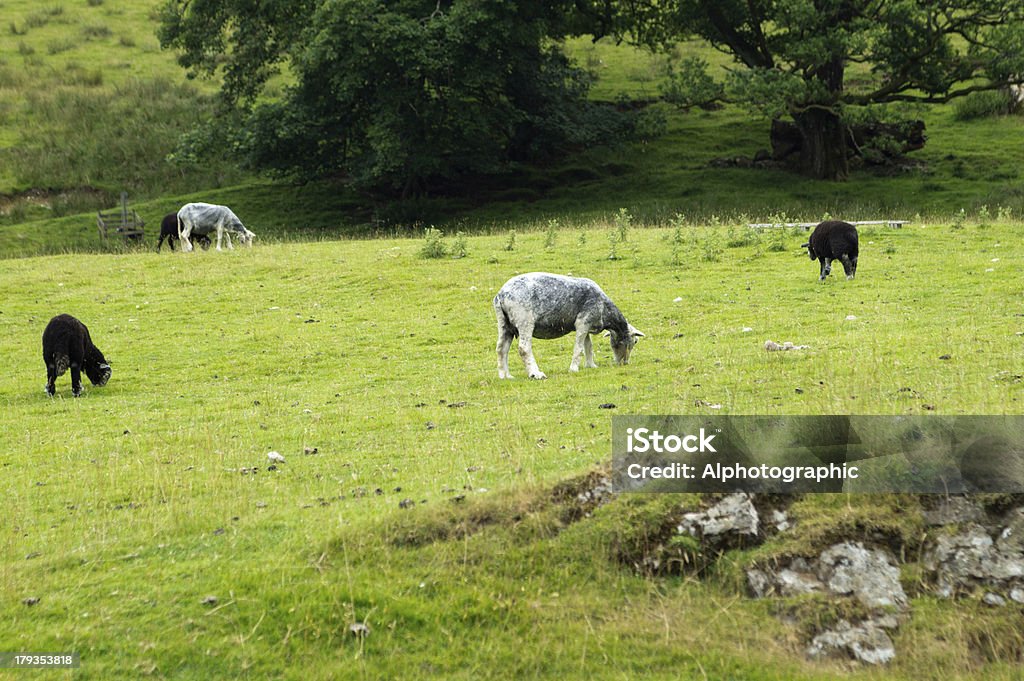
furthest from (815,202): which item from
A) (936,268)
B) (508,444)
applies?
(508,444)

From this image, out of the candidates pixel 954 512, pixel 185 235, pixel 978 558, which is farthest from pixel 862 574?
pixel 185 235

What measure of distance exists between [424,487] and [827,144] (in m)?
Answer: 37.7

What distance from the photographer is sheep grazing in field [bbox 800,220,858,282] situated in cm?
2102

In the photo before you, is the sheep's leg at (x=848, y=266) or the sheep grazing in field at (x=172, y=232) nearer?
the sheep's leg at (x=848, y=266)

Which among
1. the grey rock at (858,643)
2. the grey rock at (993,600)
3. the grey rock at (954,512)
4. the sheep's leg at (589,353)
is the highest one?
the sheep's leg at (589,353)

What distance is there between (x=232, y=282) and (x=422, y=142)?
1700 cm

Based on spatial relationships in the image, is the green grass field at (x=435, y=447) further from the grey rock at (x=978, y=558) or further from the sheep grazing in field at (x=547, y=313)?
the sheep grazing in field at (x=547, y=313)

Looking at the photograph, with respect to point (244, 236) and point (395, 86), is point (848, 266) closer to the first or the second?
point (244, 236)

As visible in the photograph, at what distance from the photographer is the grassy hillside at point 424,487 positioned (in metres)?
7.76

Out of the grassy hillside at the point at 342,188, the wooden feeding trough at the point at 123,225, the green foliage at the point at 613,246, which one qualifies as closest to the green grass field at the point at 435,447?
the green foliage at the point at 613,246

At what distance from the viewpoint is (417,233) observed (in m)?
37.8

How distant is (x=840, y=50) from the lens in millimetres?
36219

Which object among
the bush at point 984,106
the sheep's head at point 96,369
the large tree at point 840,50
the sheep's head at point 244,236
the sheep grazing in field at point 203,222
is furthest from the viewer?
the bush at point 984,106

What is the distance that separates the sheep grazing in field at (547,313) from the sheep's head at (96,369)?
7197mm
